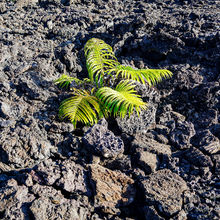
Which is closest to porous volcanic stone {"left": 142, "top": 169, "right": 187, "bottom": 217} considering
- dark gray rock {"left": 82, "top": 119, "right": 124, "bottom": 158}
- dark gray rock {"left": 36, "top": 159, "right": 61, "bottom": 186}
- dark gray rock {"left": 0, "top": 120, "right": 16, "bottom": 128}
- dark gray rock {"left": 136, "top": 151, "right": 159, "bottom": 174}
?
dark gray rock {"left": 136, "top": 151, "right": 159, "bottom": 174}

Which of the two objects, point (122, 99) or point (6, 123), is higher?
point (122, 99)

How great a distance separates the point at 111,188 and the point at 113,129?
1057mm

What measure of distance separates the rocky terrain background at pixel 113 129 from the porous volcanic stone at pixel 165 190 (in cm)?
1

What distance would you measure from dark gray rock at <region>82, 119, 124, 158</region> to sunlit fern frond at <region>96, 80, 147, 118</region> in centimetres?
33

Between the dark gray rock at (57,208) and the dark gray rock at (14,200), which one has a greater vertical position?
the dark gray rock at (57,208)

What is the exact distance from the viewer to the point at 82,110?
3168 mm

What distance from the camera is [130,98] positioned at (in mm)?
3029

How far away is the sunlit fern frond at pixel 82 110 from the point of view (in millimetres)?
3117

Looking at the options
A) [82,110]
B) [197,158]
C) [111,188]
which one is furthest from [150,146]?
[82,110]

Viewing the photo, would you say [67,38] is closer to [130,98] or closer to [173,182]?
[130,98]

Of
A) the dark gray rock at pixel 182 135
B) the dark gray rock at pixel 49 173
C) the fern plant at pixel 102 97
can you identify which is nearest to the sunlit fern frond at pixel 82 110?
the fern plant at pixel 102 97

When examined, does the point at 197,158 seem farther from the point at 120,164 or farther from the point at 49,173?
the point at 49,173

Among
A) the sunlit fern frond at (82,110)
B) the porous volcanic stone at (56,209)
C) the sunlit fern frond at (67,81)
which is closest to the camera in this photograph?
the porous volcanic stone at (56,209)

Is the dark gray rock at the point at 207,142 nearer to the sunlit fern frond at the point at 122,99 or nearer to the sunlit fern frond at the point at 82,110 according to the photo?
the sunlit fern frond at the point at 122,99
